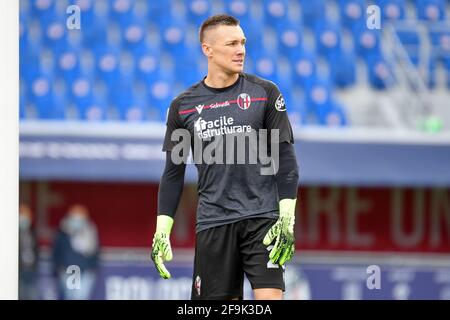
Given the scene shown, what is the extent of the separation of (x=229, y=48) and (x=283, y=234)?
0.96m

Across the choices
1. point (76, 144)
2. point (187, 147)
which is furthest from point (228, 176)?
point (76, 144)

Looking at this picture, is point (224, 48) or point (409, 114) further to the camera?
point (409, 114)

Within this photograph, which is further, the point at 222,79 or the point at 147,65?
the point at 147,65

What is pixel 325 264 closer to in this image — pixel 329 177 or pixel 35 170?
pixel 329 177

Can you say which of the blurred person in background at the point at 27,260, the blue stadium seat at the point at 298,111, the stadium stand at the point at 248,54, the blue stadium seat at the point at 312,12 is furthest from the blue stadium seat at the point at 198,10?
the blurred person in background at the point at 27,260

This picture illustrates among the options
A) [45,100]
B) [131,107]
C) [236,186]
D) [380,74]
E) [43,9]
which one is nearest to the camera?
[236,186]

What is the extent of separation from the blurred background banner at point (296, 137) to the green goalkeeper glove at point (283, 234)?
502 centimetres

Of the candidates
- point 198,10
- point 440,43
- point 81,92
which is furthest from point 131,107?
point 440,43

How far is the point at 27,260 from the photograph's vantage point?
10.0 metres

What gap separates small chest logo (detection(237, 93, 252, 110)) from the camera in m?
5.00

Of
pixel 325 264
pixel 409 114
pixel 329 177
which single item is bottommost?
pixel 325 264

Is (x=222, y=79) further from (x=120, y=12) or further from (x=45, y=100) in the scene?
(x=120, y=12)

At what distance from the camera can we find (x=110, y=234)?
11156 millimetres
